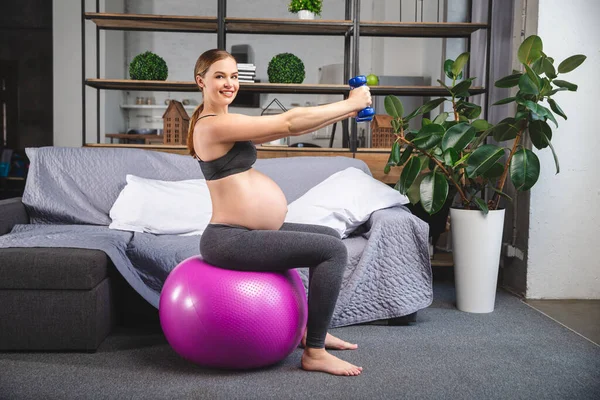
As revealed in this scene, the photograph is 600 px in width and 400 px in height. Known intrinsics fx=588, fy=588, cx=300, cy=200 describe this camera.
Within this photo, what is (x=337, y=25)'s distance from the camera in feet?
12.7

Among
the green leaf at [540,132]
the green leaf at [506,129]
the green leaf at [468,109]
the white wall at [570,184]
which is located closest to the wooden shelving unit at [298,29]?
the green leaf at [468,109]

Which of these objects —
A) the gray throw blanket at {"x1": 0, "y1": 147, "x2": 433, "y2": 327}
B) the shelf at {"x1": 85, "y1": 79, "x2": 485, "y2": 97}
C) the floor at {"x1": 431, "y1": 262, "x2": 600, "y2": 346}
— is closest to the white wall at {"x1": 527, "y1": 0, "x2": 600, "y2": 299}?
the floor at {"x1": 431, "y1": 262, "x2": 600, "y2": 346}

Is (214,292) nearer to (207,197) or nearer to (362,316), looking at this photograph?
(362,316)

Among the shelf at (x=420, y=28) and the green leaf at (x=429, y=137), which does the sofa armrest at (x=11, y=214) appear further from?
the shelf at (x=420, y=28)

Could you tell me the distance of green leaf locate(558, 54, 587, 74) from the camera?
2.89 metres

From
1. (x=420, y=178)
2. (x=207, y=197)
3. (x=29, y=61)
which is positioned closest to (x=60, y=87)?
(x=29, y=61)

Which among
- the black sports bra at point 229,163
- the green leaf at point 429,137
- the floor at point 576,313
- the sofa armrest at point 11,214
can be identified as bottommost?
the floor at point 576,313

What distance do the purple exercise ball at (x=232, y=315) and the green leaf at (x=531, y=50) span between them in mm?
1814

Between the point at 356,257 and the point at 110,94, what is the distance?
611 centimetres

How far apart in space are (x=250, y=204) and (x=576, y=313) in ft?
6.51

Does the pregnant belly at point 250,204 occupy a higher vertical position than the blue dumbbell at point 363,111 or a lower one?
lower

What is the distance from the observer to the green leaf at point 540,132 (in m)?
2.89

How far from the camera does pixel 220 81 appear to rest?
6.66 ft

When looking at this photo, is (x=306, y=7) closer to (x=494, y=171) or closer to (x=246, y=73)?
(x=246, y=73)
